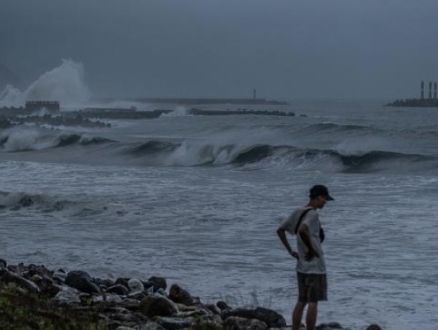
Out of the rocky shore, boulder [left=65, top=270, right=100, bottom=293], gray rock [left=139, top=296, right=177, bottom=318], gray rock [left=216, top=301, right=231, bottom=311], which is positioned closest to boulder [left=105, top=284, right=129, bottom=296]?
the rocky shore

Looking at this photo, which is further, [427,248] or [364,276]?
[427,248]

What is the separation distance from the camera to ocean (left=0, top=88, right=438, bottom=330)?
10953 millimetres

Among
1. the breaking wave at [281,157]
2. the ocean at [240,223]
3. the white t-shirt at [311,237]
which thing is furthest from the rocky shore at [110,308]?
the breaking wave at [281,157]

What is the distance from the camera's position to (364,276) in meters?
11.6

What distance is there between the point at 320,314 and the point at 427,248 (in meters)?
4.26

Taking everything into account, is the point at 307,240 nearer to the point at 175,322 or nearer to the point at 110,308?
the point at 175,322

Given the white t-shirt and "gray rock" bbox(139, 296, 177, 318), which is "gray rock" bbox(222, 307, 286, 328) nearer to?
"gray rock" bbox(139, 296, 177, 318)

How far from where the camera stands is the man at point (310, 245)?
7457 millimetres

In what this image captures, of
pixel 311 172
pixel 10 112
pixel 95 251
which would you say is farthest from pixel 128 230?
pixel 10 112

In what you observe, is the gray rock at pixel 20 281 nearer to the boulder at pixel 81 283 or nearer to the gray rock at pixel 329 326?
the boulder at pixel 81 283

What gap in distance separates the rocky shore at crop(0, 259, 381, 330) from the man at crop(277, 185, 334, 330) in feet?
2.93

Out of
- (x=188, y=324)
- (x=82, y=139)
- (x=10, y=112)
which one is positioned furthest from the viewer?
(x=10, y=112)

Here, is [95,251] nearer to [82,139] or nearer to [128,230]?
[128,230]

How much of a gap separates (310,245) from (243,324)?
1426 mm
